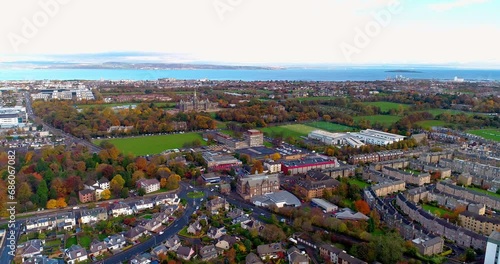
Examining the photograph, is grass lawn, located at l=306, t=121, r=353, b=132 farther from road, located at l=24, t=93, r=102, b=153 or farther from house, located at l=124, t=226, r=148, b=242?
house, located at l=124, t=226, r=148, b=242

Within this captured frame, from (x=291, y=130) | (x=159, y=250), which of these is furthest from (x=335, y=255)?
(x=291, y=130)

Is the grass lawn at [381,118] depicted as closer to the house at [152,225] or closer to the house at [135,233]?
the house at [152,225]

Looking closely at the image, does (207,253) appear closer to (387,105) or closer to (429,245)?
(429,245)

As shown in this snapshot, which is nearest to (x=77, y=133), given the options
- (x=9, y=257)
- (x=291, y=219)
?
(x=9, y=257)

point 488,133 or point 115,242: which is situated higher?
point 488,133

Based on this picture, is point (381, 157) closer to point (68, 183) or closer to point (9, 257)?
point (68, 183)

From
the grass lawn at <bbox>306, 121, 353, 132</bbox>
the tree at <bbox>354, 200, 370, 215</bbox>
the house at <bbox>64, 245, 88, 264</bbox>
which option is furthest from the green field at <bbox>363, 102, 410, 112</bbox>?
the house at <bbox>64, 245, 88, 264</bbox>
